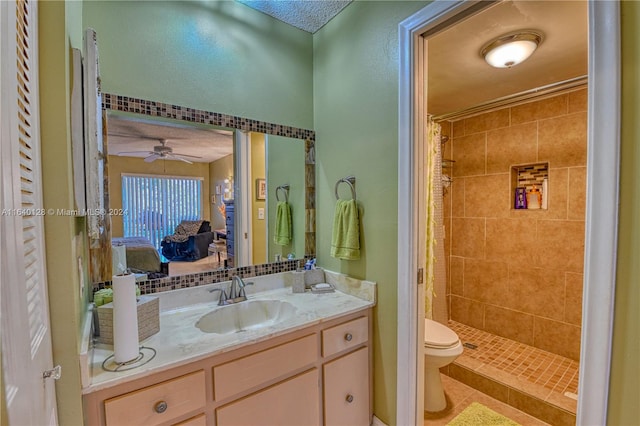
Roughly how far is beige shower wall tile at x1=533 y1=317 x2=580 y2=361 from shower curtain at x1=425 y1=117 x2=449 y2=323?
2.57 feet

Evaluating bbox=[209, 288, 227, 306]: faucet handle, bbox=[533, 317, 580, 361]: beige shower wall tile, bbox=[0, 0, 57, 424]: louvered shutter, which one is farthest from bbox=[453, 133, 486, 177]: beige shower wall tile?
bbox=[0, 0, 57, 424]: louvered shutter

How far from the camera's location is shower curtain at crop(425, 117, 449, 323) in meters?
2.38

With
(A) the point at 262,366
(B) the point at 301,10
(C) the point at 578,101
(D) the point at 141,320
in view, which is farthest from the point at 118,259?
(C) the point at 578,101

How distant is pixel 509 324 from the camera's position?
280 cm

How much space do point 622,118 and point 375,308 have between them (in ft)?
4.21

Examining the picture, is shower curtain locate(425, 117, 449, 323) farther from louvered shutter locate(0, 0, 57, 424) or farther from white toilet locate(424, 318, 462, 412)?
louvered shutter locate(0, 0, 57, 424)

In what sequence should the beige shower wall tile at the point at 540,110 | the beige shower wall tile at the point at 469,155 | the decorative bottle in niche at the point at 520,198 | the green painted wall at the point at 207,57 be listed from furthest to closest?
the beige shower wall tile at the point at 469,155 < the decorative bottle in niche at the point at 520,198 < the beige shower wall tile at the point at 540,110 < the green painted wall at the point at 207,57

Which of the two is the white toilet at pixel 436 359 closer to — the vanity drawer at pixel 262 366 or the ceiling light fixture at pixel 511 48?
the vanity drawer at pixel 262 366

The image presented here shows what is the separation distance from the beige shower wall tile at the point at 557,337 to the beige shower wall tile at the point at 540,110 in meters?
1.79

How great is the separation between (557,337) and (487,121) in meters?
2.05

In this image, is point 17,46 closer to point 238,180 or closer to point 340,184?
point 238,180

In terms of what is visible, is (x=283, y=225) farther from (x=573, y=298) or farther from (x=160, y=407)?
(x=573, y=298)

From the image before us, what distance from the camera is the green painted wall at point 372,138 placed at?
1541 millimetres

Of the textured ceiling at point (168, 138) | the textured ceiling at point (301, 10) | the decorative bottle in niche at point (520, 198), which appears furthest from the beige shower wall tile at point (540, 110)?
the textured ceiling at point (168, 138)
